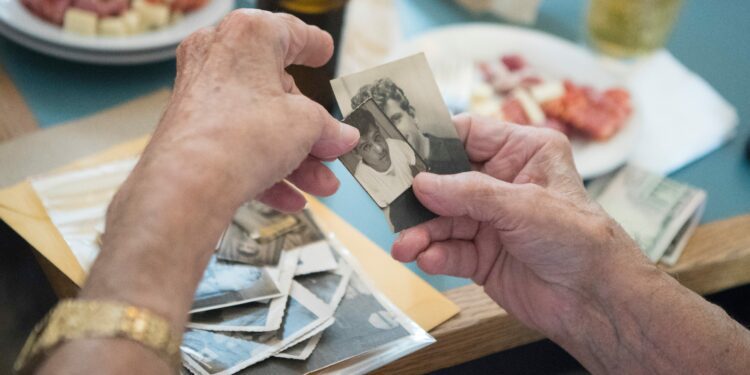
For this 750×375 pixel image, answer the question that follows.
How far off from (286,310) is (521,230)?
0.92 feet

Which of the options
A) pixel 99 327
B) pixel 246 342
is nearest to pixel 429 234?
pixel 246 342

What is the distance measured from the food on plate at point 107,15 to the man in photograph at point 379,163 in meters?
0.51

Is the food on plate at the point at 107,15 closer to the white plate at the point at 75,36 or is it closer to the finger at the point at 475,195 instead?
the white plate at the point at 75,36

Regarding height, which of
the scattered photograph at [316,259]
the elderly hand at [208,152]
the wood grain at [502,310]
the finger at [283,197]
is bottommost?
the wood grain at [502,310]

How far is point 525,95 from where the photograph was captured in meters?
1.28

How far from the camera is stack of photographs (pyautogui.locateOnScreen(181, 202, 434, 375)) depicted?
0.80m

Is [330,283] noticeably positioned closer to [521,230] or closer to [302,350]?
[302,350]

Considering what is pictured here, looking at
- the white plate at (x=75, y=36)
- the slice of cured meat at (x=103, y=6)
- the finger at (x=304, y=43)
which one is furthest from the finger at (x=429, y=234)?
the slice of cured meat at (x=103, y=6)

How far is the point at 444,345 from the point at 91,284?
45 centimetres

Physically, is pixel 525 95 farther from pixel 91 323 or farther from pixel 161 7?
pixel 91 323

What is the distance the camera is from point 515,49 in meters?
1.41

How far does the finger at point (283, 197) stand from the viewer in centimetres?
89

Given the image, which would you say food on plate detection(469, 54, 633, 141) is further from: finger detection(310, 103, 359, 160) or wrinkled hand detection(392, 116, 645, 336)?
finger detection(310, 103, 359, 160)

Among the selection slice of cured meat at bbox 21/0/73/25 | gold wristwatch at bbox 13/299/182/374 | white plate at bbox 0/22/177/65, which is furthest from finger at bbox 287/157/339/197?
slice of cured meat at bbox 21/0/73/25
